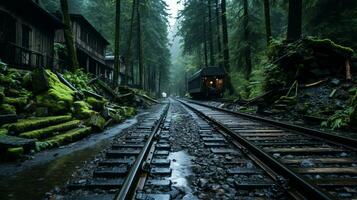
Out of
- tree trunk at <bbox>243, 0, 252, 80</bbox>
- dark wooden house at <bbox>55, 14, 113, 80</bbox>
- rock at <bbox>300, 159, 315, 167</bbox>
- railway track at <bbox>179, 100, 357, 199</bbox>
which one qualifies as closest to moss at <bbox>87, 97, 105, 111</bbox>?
railway track at <bbox>179, 100, 357, 199</bbox>

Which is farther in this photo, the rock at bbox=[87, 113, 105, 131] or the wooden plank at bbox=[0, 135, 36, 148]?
the rock at bbox=[87, 113, 105, 131]

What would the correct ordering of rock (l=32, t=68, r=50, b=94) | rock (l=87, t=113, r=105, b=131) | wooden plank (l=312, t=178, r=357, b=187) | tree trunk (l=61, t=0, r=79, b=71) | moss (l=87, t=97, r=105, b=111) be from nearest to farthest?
wooden plank (l=312, t=178, r=357, b=187)
rock (l=87, t=113, r=105, b=131)
rock (l=32, t=68, r=50, b=94)
moss (l=87, t=97, r=105, b=111)
tree trunk (l=61, t=0, r=79, b=71)

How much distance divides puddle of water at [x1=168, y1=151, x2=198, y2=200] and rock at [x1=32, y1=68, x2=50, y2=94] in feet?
20.5

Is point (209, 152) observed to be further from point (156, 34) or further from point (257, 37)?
point (156, 34)

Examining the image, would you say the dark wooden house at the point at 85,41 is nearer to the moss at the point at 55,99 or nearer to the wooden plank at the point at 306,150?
the moss at the point at 55,99

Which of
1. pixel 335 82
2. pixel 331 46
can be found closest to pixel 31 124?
pixel 335 82

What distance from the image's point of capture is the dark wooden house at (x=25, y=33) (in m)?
15.3

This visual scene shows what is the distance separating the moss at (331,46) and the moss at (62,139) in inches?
430

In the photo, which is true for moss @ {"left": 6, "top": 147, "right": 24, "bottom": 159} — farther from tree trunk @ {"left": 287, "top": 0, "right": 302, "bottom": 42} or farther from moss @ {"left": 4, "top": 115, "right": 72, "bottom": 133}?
tree trunk @ {"left": 287, "top": 0, "right": 302, "bottom": 42}

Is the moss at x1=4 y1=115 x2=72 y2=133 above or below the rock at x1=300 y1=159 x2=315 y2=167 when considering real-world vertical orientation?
above

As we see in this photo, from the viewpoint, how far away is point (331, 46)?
1316 centimetres

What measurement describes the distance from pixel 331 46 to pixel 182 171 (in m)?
11.6

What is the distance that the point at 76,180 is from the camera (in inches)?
165

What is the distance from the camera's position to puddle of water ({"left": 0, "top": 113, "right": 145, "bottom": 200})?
3.74m
